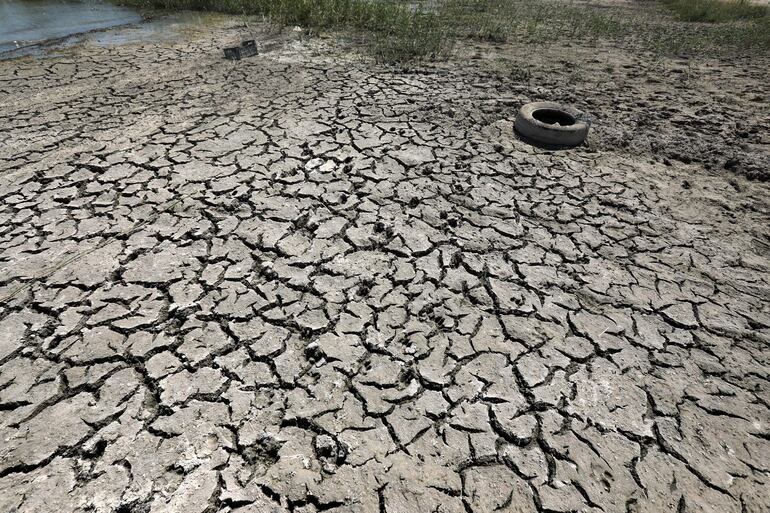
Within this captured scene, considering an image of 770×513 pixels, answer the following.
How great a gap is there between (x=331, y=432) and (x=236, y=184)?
235cm

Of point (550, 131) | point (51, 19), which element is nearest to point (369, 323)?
point (550, 131)

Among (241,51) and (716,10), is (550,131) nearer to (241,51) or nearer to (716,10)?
(241,51)

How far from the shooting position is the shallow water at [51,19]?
695 cm

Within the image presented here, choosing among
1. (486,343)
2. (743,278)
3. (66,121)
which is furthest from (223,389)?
(66,121)

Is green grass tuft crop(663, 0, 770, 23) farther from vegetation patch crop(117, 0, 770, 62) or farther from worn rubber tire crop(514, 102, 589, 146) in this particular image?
worn rubber tire crop(514, 102, 589, 146)

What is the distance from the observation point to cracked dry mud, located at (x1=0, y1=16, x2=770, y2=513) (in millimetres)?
1729

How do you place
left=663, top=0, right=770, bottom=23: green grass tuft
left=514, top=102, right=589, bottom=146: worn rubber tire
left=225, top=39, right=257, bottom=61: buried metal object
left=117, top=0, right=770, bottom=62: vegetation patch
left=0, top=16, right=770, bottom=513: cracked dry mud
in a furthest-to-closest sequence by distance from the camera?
1. left=663, top=0, right=770, bottom=23: green grass tuft
2. left=117, top=0, right=770, bottom=62: vegetation patch
3. left=225, top=39, right=257, bottom=61: buried metal object
4. left=514, top=102, right=589, bottom=146: worn rubber tire
5. left=0, top=16, right=770, bottom=513: cracked dry mud

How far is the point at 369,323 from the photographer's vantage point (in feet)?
7.78

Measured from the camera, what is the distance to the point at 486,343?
229 centimetres

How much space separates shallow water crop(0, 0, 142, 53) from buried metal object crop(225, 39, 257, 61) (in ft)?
11.3

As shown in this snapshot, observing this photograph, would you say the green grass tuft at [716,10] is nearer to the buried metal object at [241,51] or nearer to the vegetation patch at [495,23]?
the vegetation patch at [495,23]

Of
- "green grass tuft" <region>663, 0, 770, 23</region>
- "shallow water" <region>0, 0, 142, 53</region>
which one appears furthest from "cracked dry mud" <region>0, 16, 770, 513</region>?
"green grass tuft" <region>663, 0, 770, 23</region>

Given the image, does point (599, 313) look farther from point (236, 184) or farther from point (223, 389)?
point (236, 184)

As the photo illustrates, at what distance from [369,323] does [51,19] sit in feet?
32.2
